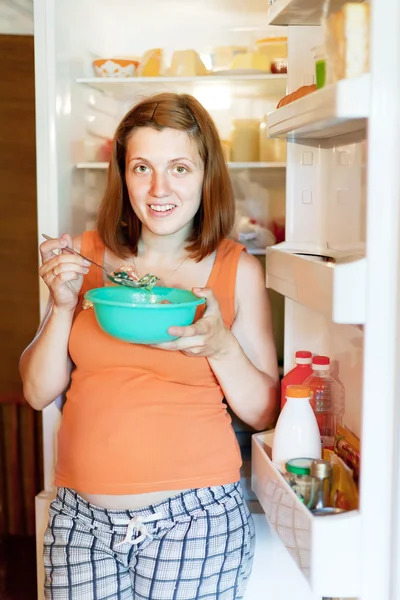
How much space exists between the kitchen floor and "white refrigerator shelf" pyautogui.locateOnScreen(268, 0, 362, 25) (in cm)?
170

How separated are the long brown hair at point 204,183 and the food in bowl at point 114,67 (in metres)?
0.74

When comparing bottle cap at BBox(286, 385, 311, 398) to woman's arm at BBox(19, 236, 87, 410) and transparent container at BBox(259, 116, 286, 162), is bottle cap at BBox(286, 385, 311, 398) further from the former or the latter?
transparent container at BBox(259, 116, 286, 162)

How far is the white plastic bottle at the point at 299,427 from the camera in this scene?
1.19m

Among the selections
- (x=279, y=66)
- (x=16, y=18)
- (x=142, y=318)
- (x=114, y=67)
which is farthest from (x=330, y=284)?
(x=16, y=18)

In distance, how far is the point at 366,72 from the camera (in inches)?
A: 35.3

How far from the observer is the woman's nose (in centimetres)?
128

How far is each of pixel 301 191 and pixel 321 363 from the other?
0.34 m

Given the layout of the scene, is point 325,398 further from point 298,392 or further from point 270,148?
point 270,148

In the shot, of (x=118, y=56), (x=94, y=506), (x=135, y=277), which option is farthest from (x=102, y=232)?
(x=118, y=56)

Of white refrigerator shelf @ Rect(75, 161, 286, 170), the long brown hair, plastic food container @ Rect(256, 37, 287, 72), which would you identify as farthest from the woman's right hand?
plastic food container @ Rect(256, 37, 287, 72)

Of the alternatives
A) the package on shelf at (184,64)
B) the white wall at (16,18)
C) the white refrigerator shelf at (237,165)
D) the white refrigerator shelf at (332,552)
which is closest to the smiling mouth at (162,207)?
the white refrigerator shelf at (332,552)

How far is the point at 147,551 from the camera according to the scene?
1234mm

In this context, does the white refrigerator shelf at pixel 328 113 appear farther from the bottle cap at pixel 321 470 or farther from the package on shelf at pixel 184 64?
the package on shelf at pixel 184 64

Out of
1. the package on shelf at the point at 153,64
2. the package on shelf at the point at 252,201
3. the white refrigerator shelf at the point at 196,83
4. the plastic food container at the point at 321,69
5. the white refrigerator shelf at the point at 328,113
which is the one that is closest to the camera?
the white refrigerator shelf at the point at 328,113
